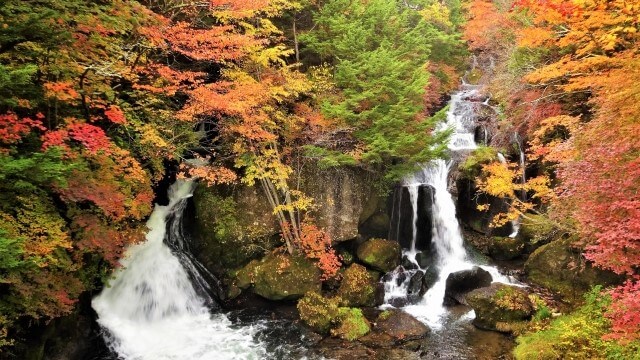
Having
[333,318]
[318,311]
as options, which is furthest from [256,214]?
[333,318]

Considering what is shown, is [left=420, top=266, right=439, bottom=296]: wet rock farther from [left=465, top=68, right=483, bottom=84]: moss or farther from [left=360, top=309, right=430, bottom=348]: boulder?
[left=465, top=68, right=483, bottom=84]: moss

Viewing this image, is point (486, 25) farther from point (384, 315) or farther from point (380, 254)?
point (384, 315)

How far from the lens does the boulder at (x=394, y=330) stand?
1077 cm

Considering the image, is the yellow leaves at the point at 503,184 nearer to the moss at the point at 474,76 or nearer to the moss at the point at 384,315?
the moss at the point at 384,315

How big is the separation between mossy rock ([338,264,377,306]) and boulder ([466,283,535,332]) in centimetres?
310

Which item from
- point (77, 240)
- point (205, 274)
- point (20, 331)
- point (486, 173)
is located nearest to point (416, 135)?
point (486, 173)

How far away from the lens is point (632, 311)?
22.5ft

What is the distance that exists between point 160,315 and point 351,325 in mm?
5875

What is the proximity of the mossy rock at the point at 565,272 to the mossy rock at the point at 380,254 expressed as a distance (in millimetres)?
4629

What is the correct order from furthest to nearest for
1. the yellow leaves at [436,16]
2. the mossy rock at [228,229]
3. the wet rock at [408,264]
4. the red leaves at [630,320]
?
the yellow leaves at [436,16] < the wet rock at [408,264] < the mossy rock at [228,229] < the red leaves at [630,320]

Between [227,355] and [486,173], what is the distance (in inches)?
464

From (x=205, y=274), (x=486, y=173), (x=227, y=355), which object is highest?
(x=486, y=173)

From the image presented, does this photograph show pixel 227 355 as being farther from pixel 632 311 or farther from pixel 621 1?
pixel 621 1

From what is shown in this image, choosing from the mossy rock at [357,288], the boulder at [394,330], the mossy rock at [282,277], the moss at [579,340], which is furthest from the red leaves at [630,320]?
the mossy rock at [282,277]
